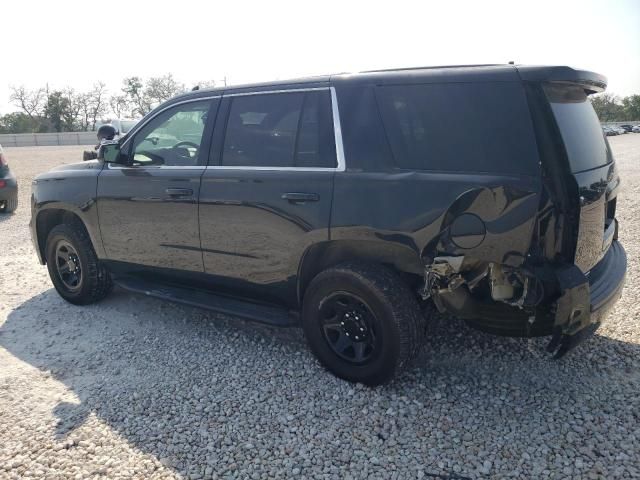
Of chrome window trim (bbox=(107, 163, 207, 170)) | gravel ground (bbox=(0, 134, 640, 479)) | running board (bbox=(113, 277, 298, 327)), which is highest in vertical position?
chrome window trim (bbox=(107, 163, 207, 170))

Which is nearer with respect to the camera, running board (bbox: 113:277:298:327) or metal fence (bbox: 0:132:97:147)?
running board (bbox: 113:277:298:327)

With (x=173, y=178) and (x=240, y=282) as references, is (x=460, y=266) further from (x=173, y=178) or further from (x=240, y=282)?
(x=173, y=178)

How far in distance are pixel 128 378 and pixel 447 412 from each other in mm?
2116

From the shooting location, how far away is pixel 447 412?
2.99 meters

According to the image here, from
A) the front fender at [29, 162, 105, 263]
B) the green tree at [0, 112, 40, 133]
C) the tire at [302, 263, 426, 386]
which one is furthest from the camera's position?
the green tree at [0, 112, 40, 133]

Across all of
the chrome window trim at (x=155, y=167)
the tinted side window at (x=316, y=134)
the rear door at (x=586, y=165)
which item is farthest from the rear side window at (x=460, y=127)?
the chrome window trim at (x=155, y=167)

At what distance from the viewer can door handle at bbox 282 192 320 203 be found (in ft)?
10.5

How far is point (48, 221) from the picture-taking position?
498 cm

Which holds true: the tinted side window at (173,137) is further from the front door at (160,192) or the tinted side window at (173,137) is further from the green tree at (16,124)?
the green tree at (16,124)

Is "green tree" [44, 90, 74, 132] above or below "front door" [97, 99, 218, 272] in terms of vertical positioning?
above

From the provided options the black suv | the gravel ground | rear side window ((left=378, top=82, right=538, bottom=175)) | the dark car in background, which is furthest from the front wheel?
rear side window ((left=378, top=82, right=538, bottom=175))

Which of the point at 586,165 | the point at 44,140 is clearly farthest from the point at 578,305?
the point at 44,140

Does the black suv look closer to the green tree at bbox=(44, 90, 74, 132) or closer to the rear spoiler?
the rear spoiler

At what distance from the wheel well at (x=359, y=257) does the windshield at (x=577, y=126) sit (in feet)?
3.27
